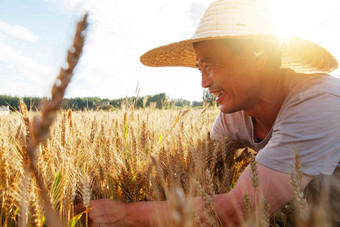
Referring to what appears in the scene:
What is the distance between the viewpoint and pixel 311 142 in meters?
1.15

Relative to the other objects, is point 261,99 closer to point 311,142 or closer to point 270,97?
point 270,97

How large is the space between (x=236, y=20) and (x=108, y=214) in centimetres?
129

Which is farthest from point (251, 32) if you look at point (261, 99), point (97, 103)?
point (97, 103)

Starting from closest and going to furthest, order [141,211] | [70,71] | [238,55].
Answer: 1. [70,71]
2. [141,211]
3. [238,55]

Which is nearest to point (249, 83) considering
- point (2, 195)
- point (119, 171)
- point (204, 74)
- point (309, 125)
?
point (204, 74)

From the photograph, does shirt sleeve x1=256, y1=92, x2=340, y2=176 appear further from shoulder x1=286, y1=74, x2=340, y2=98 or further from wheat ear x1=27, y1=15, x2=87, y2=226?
wheat ear x1=27, y1=15, x2=87, y2=226

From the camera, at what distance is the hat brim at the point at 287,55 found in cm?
158

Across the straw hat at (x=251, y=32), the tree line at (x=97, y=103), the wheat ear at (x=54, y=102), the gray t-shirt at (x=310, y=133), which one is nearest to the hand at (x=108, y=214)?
the tree line at (x=97, y=103)

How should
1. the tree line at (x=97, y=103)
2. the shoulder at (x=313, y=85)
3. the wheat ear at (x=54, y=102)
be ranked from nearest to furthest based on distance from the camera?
the wheat ear at (x=54, y=102)
the tree line at (x=97, y=103)
the shoulder at (x=313, y=85)

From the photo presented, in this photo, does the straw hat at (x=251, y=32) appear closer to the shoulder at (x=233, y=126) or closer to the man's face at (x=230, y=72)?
the man's face at (x=230, y=72)

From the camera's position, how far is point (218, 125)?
2.34 metres

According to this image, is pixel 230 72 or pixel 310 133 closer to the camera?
pixel 310 133

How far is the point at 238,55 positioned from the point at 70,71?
146 centimetres

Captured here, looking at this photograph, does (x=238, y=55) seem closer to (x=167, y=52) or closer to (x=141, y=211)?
(x=167, y=52)
